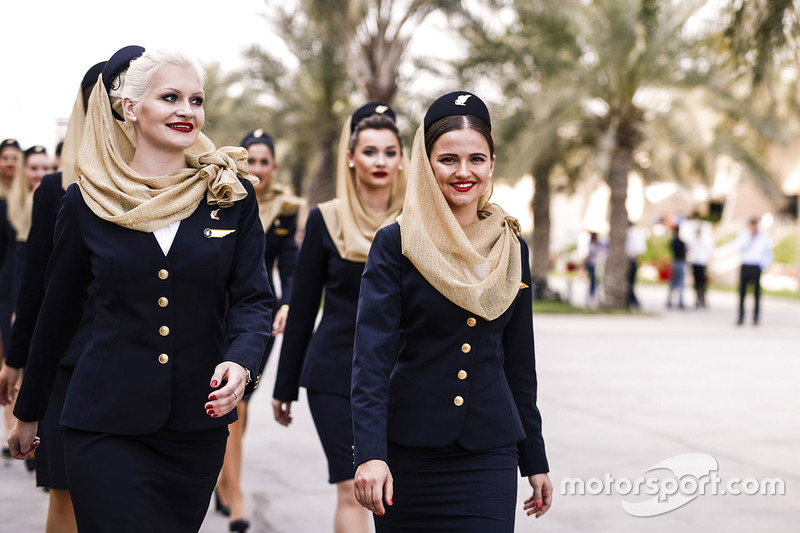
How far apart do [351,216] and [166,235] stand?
1636mm

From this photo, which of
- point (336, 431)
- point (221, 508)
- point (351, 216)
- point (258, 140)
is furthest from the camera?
point (258, 140)

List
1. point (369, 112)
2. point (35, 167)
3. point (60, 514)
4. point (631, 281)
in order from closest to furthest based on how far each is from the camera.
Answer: point (60, 514), point (369, 112), point (35, 167), point (631, 281)

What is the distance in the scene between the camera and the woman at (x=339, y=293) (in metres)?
4.13

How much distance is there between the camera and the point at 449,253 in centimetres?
296

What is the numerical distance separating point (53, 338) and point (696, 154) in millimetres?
17695

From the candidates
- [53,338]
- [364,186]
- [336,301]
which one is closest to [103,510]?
[53,338]

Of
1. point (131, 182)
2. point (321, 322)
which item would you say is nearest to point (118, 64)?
point (131, 182)

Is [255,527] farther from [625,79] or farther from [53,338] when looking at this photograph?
[625,79]

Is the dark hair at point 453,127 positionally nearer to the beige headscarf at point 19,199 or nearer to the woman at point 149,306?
the woman at point 149,306

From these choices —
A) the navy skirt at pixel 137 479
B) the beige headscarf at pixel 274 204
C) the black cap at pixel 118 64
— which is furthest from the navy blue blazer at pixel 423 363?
the beige headscarf at pixel 274 204

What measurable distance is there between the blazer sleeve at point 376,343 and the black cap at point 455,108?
0.36 meters

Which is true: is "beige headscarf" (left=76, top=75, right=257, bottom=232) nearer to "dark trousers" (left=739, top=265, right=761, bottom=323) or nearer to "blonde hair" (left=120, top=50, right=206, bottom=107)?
"blonde hair" (left=120, top=50, right=206, bottom=107)

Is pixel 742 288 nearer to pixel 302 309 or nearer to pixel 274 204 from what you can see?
pixel 274 204

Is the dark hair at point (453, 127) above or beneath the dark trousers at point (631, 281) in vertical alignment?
above
